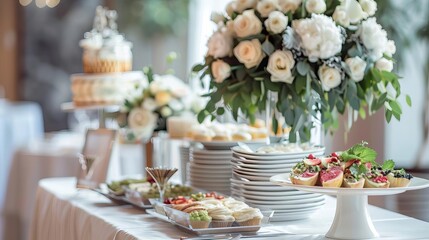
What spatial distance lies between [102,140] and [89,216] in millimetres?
664

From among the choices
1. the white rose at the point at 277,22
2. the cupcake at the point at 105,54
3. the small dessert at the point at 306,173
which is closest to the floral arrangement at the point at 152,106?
the cupcake at the point at 105,54

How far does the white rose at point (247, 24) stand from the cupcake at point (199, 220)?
0.72 metres

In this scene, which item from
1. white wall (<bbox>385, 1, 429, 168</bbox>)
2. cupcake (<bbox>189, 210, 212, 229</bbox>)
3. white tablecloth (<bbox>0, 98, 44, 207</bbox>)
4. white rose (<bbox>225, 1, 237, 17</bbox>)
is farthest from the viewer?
white tablecloth (<bbox>0, 98, 44, 207</bbox>)

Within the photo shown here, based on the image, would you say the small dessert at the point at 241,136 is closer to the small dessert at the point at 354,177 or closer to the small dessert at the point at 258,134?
the small dessert at the point at 258,134

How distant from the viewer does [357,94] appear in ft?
9.05

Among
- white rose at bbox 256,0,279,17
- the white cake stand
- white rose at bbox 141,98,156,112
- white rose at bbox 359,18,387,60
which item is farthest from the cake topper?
the white cake stand

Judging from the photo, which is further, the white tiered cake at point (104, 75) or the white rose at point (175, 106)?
the white tiered cake at point (104, 75)

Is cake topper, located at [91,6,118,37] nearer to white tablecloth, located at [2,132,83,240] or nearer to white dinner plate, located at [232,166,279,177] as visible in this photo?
white tablecloth, located at [2,132,83,240]

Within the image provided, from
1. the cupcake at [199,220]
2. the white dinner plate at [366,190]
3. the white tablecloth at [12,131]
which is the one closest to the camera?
the white dinner plate at [366,190]

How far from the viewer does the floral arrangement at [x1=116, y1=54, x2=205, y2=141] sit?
349 cm

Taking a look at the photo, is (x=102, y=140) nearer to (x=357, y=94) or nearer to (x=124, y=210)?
(x=124, y=210)

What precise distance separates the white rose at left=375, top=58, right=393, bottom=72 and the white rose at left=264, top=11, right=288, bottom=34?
0.31 metres

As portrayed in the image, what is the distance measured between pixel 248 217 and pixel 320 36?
636 mm

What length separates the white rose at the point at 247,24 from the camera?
8.95 feet
